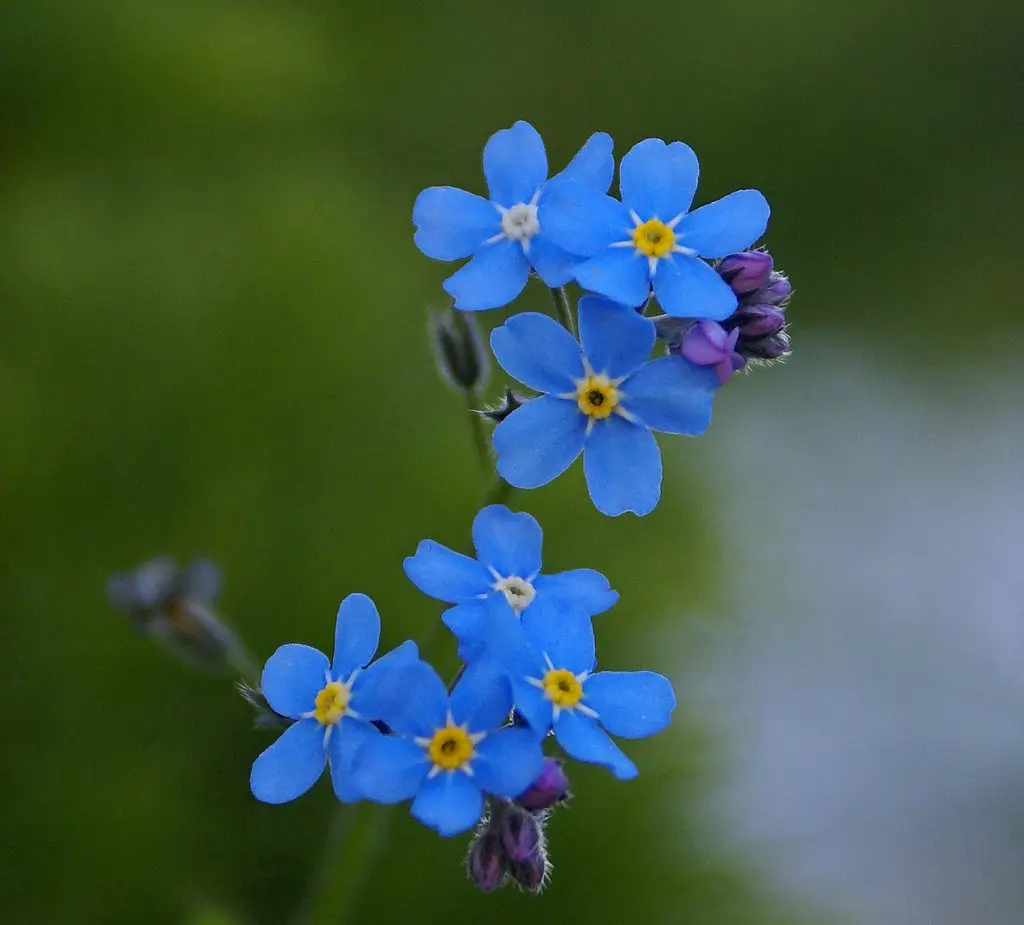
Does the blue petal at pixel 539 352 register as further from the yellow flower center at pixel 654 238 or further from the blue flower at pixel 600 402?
the yellow flower center at pixel 654 238

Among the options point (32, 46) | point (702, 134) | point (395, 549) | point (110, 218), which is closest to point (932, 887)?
point (395, 549)

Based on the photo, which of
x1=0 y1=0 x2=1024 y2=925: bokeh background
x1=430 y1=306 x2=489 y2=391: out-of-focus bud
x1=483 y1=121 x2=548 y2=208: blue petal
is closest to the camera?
x1=483 y1=121 x2=548 y2=208: blue petal

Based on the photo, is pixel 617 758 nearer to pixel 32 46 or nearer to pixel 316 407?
pixel 316 407

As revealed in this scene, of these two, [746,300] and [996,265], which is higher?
[996,265]

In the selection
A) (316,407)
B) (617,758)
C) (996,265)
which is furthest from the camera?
(996,265)

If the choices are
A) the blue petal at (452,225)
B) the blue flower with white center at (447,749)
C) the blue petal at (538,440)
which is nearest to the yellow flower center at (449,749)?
the blue flower with white center at (447,749)

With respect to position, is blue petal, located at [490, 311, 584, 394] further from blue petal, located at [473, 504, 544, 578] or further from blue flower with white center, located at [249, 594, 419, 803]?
blue flower with white center, located at [249, 594, 419, 803]

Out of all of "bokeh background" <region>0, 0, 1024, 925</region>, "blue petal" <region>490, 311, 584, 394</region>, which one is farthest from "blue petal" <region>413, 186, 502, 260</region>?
"bokeh background" <region>0, 0, 1024, 925</region>

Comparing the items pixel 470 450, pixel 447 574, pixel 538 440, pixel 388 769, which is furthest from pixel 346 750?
pixel 470 450
